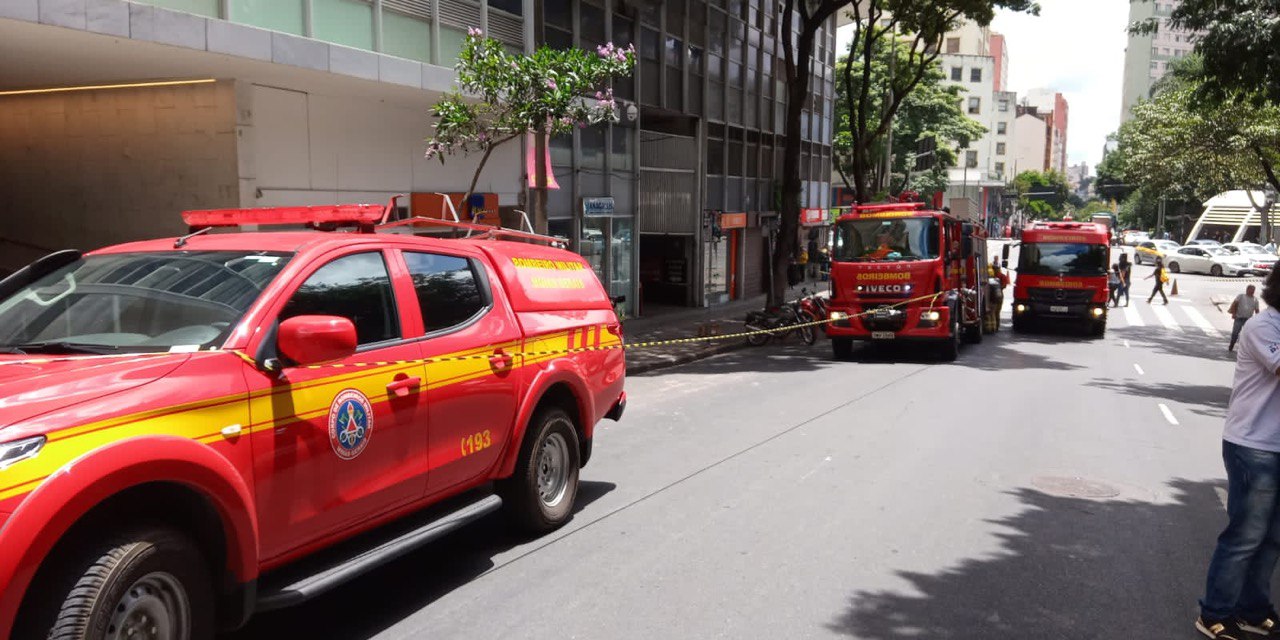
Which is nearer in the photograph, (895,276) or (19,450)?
(19,450)

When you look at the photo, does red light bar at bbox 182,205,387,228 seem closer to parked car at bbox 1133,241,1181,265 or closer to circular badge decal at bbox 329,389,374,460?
circular badge decal at bbox 329,389,374,460

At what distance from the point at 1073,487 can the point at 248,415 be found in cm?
647

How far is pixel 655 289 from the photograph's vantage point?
28.4 m

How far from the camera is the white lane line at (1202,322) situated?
24.4 m

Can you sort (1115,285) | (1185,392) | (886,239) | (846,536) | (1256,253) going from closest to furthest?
(846,536) < (1185,392) < (886,239) < (1115,285) < (1256,253)

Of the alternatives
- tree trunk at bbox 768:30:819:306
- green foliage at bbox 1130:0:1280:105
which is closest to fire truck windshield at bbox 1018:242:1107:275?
tree trunk at bbox 768:30:819:306

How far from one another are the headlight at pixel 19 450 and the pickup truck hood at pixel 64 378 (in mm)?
68

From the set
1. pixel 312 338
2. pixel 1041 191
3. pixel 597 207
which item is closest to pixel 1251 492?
pixel 312 338

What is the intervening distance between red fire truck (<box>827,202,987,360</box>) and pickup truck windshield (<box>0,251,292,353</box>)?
1334cm

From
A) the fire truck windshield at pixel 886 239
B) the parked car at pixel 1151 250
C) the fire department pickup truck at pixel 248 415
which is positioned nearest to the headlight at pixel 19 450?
the fire department pickup truck at pixel 248 415

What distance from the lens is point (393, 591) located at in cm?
511

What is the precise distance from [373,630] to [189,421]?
5.38 feet

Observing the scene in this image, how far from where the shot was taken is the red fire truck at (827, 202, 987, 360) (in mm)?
16156

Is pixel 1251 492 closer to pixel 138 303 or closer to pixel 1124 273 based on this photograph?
pixel 138 303
